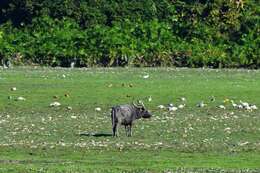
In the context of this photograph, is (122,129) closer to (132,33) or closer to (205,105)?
(205,105)

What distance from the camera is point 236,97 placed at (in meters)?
36.2

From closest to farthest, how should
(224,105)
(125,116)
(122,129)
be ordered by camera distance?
(125,116), (122,129), (224,105)

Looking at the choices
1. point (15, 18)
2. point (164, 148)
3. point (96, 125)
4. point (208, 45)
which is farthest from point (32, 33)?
point (164, 148)

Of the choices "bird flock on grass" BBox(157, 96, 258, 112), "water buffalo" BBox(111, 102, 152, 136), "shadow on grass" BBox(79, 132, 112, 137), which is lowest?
"bird flock on grass" BBox(157, 96, 258, 112)

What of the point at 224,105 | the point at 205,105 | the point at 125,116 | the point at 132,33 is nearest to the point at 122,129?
the point at 125,116

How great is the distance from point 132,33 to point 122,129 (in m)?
29.2

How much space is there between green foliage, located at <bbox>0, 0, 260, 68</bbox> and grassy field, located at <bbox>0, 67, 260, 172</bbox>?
7.63 meters

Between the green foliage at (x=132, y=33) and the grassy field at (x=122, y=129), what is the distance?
7632mm

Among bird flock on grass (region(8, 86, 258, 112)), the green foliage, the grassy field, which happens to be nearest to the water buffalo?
the grassy field

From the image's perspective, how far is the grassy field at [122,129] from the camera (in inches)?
854

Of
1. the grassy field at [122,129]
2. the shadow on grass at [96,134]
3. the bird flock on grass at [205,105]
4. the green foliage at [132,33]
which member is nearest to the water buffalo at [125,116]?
the shadow on grass at [96,134]

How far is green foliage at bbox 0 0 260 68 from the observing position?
179 feet

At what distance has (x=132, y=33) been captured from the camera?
5731 centimetres

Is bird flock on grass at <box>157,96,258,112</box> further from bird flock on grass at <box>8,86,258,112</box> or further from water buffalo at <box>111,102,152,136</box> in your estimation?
water buffalo at <box>111,102,152,136</box>
